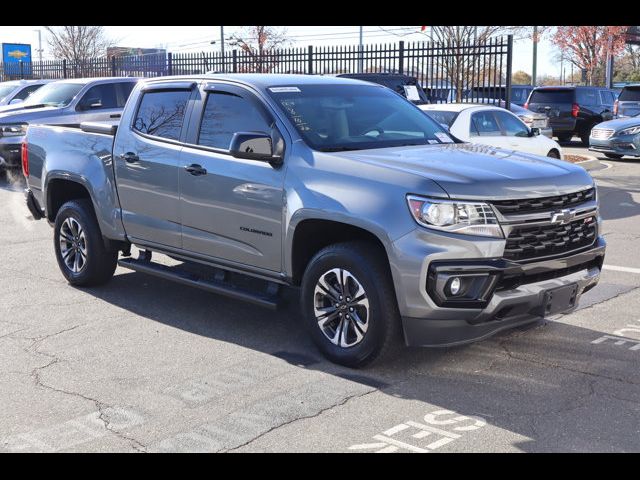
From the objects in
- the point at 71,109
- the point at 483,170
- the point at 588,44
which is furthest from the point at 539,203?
the point at 588,44

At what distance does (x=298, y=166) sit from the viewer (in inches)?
226

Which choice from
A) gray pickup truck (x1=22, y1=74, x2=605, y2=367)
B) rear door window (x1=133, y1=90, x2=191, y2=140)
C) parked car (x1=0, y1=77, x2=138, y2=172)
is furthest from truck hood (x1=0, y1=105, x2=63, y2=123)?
rear door window (x1=133, y1=90, x2=191, y2=140)

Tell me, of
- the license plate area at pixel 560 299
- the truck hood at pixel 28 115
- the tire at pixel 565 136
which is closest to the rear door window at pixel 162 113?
the license plate area at pixel 560 299

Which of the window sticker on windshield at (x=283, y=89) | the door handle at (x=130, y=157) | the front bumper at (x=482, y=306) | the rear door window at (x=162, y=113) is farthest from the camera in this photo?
the door handle at (x=130, y=157)

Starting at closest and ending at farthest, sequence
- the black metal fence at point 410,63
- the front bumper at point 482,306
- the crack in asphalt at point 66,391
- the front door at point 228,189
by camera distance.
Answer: the crack in asphalt at point 66,391, the front bumper at point 482,306, the front door at point 228,189, the black metal fence at point 410,63

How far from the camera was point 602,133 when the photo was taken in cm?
1886

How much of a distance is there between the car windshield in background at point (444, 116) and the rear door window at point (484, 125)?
332mm

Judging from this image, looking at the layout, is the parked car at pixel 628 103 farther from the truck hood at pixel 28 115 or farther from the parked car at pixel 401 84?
the truck hood at pixel 28 115

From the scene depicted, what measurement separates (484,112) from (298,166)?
790 centimetres

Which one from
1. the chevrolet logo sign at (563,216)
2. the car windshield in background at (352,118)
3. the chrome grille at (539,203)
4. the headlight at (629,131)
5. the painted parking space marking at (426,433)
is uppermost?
the car windshield in background at (352,118)

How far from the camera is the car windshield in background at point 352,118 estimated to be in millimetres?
6047

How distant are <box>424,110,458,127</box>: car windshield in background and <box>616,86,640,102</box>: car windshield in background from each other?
1400cm

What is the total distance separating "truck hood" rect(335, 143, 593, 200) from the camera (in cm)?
512

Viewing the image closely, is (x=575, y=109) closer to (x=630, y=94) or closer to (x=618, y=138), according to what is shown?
(x=630, y=94)
